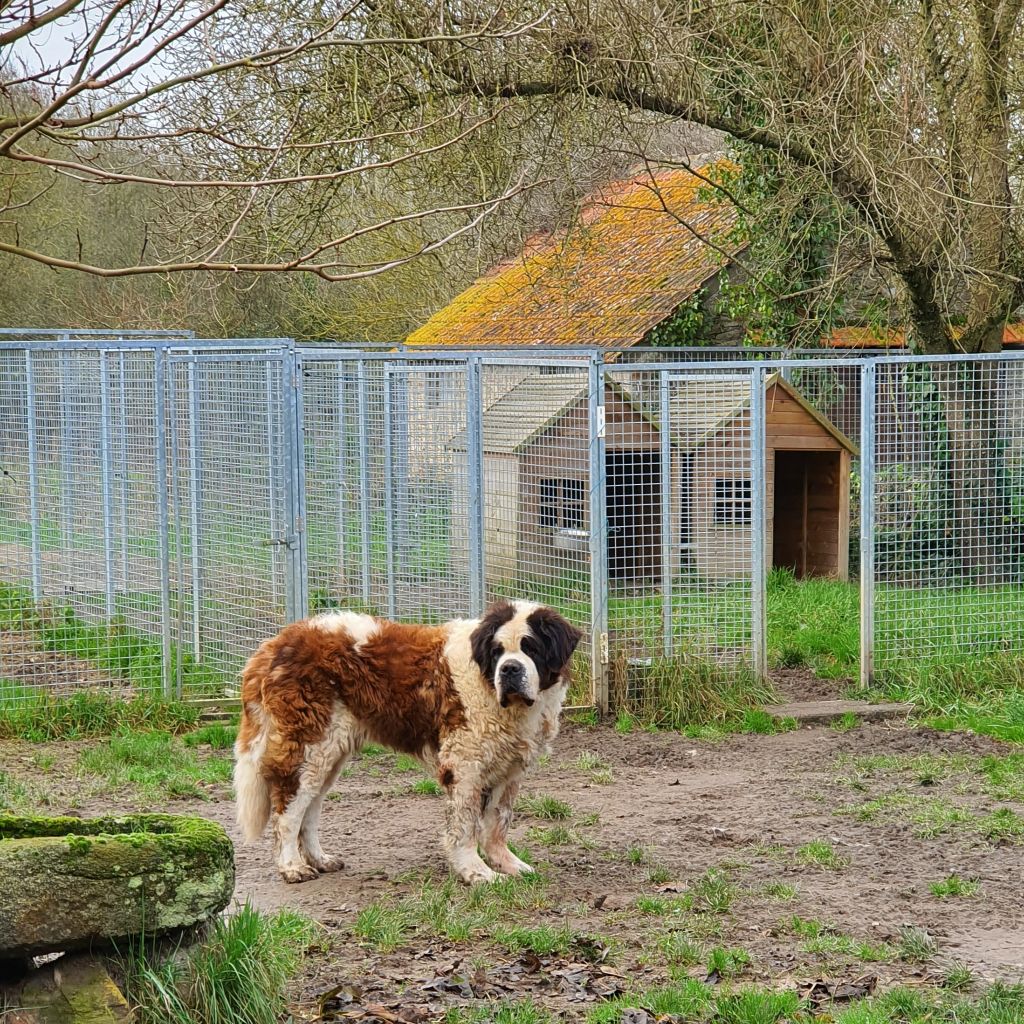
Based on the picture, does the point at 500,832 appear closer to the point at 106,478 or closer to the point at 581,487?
the point at 581,487

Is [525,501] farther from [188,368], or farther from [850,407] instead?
[850,407]

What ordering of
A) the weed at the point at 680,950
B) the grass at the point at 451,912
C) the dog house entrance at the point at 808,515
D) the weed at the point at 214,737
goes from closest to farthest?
the weed at the point at 680,950, the grass at the point at 451,912, the weed at the point at 214,737, the dog house entrance at the point at 808,515

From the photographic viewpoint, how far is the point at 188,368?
463 inches

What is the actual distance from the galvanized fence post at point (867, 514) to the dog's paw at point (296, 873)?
5568mm

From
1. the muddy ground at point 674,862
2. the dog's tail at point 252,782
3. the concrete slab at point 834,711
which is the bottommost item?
the muddy ground at point 674,862

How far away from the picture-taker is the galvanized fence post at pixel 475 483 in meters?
10.8

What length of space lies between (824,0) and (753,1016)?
993 centimetres

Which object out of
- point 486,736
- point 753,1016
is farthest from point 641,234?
point 753,1016

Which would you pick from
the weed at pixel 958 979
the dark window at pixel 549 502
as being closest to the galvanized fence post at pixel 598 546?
the dark window at pixel 549 502

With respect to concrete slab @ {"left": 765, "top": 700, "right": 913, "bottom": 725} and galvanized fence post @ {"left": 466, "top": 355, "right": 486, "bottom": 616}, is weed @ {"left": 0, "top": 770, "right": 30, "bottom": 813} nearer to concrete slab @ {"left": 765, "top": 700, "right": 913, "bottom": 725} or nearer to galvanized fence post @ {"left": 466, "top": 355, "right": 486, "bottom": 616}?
galvanized fence post @ {"left": 466, "top": 355, "right": 486, "bottom": 616}

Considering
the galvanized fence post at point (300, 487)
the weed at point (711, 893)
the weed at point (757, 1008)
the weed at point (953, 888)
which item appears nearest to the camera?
the weed at point (757, 1008)

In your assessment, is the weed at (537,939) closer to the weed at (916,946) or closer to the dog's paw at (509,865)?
the dog's paw at (509,865)

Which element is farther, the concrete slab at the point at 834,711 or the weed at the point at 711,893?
the concrete slab at the point at 834,711

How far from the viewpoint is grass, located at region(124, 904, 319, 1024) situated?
441cm
